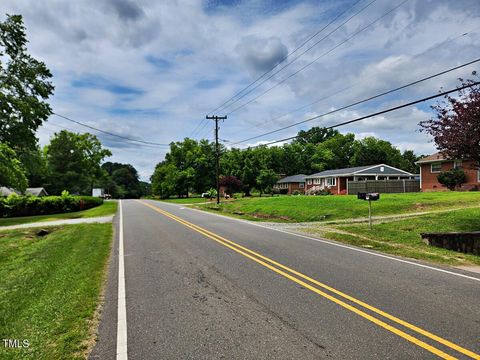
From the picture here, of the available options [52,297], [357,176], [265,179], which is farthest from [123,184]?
[52,297]

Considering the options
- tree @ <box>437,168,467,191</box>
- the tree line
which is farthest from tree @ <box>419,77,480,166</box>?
the tree line

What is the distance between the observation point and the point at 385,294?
628 cm

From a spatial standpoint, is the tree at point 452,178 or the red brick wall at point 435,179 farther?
the tree at point 452,178

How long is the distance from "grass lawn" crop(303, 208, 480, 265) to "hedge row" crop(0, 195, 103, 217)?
2575 cm

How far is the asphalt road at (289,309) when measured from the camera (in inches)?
164

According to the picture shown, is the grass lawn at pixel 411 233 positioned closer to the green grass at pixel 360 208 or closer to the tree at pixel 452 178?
the green grass at pixel 360 208

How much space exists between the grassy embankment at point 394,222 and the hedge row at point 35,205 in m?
18.5

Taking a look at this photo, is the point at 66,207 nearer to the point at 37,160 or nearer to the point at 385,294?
the point at 37,160

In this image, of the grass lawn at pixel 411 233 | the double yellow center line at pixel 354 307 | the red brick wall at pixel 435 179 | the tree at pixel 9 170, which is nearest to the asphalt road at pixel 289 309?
the double yellow center line at pixel 354 307

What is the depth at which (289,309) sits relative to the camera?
17.9 ft

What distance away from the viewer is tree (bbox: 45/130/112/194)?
68.1 metres

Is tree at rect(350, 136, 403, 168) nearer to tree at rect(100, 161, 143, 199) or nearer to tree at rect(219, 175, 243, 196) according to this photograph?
tree at rect(219, 175, 243, 196)

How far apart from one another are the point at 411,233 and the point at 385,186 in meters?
22.4

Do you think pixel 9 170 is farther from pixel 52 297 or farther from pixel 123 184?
pixel 123 184
